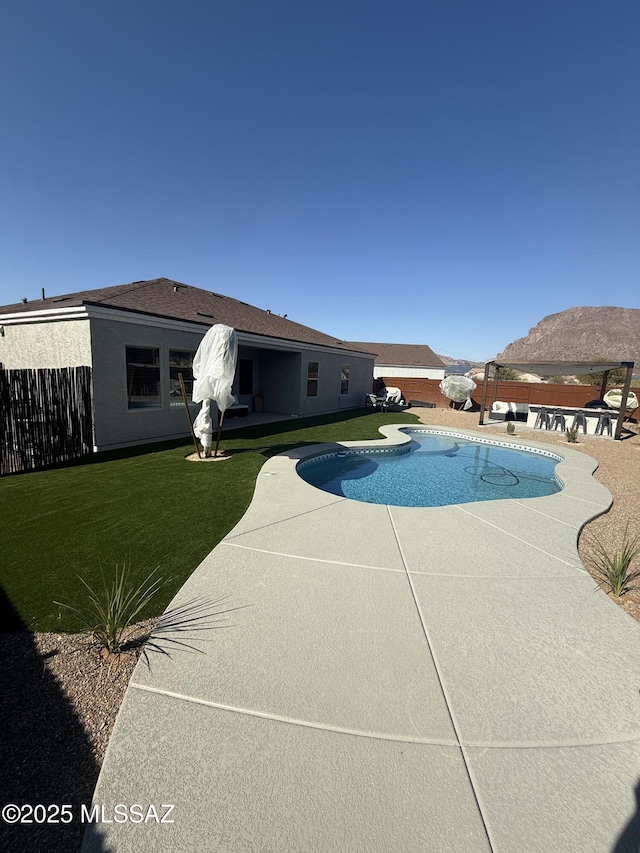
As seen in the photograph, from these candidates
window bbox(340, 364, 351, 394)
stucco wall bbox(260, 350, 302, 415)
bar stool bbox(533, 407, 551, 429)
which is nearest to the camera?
bar stool bbox(533, 407, 551, 429)

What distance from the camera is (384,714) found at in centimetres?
219

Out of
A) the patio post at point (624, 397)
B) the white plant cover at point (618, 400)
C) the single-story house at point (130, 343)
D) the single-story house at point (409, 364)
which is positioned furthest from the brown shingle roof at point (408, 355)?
the single-story house at point (130, 343)

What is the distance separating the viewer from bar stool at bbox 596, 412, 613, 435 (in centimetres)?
1475

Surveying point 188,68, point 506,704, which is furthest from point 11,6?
point 506,704

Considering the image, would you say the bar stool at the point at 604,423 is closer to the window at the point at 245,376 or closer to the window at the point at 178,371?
the window at the point at 245,376

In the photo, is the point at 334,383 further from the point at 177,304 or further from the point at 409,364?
the point at 409,364

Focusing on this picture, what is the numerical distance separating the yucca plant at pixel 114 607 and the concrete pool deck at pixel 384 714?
338mm

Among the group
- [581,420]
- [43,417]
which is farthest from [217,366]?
[581,420]

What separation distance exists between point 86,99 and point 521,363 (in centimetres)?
1831

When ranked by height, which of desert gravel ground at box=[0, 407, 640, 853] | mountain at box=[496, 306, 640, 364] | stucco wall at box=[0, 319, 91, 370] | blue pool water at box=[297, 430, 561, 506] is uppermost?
mountain at box=[496, 306, 640, 364]

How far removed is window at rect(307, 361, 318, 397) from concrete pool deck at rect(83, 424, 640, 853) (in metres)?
13.6

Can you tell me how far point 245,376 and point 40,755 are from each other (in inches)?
604

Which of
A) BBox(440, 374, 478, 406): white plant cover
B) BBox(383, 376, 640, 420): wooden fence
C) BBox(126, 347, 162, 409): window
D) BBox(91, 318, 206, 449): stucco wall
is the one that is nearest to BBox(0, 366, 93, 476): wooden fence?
BBox(91, 318, 206, 449): stucco wall

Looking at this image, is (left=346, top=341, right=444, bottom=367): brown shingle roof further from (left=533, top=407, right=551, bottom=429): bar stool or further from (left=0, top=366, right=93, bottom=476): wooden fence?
(left=0, top=366, right=93, bottom=476): wooden fence
